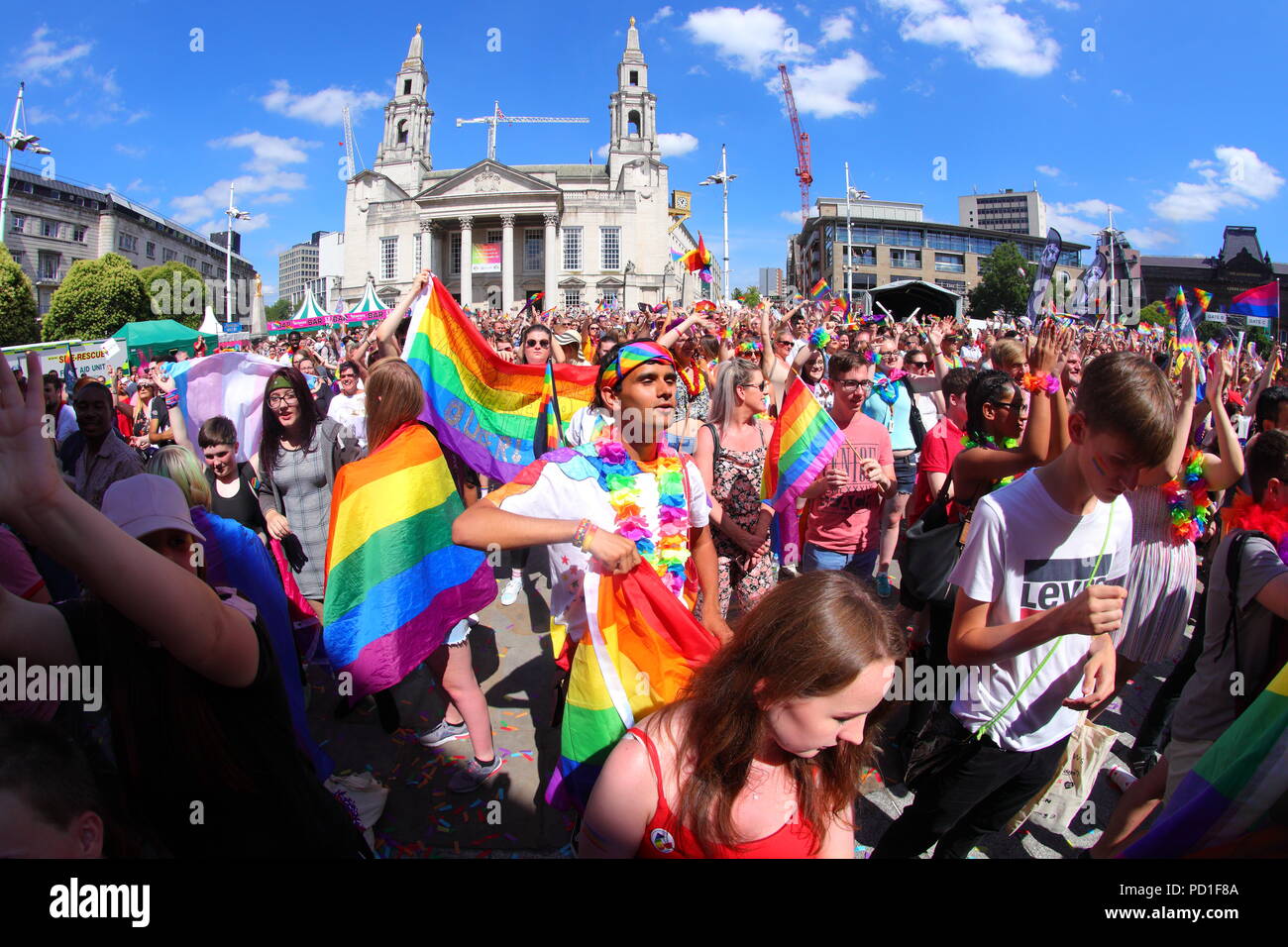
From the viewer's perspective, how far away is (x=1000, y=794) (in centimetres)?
234

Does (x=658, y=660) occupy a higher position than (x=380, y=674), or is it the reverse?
(x=658, y=660)

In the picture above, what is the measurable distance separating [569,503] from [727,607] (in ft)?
6.14

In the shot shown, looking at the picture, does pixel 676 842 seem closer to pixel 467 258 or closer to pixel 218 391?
pixel 218 391

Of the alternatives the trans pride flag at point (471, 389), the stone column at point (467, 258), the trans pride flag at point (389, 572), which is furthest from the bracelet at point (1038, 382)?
the stone column at point (467, 258)

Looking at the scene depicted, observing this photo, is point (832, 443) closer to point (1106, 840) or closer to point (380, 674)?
point (1106, 840)

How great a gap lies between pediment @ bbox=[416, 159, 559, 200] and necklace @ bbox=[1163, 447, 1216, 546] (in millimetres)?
67433

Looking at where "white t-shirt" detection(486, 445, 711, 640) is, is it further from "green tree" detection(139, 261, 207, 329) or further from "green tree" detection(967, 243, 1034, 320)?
"green tree" detection(967, 243, 1034, 320)

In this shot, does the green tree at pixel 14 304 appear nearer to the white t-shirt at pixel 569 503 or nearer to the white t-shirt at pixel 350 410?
the white t-shirt at pixel 350 410

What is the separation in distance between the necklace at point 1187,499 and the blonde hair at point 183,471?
4.37 m

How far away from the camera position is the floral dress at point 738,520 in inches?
153

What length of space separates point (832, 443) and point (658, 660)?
2.39 metres

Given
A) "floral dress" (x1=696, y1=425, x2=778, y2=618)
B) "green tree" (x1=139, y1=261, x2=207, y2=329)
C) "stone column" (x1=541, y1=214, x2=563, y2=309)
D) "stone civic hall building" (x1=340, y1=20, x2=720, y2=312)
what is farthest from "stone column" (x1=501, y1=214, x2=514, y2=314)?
"floral dress" (x1=696, y1=425, x2=778, y2=618)

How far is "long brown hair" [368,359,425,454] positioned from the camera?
3.50 m
